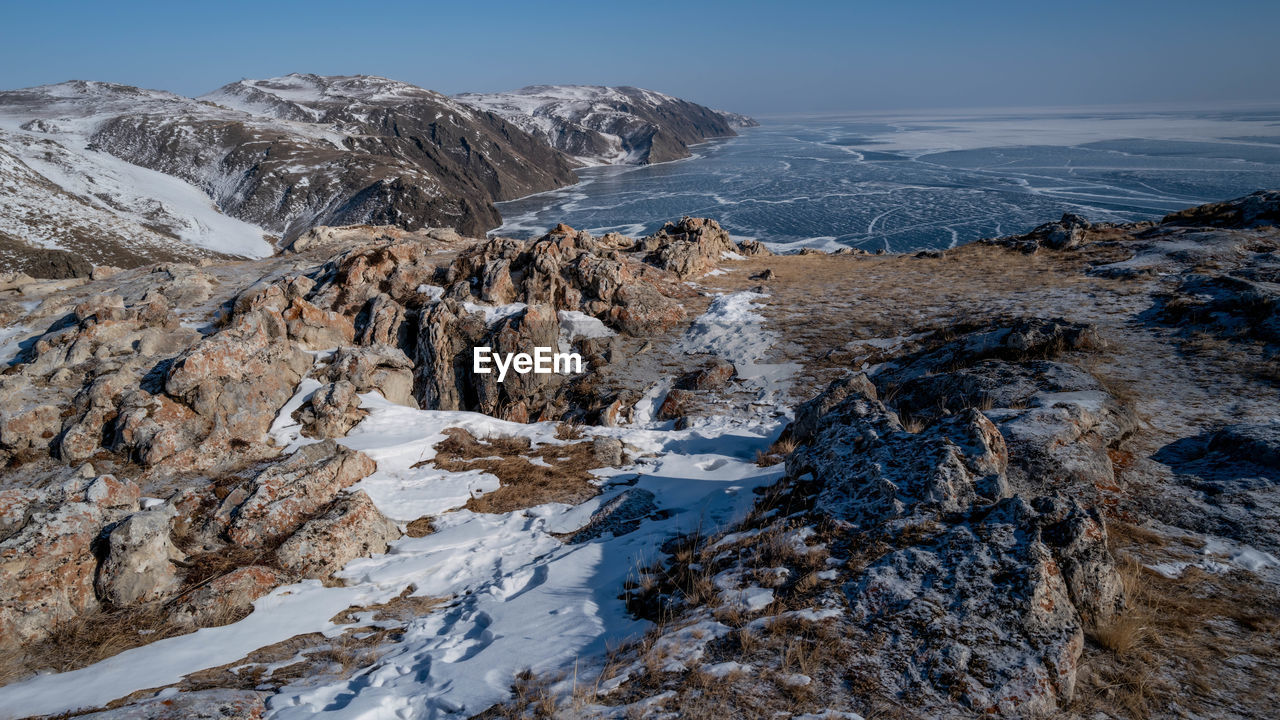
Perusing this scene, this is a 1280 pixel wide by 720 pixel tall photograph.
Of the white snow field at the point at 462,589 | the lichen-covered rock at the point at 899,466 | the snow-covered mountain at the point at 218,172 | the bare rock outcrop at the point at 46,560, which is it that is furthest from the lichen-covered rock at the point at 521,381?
the snow-covered mountain at the point at 218,172

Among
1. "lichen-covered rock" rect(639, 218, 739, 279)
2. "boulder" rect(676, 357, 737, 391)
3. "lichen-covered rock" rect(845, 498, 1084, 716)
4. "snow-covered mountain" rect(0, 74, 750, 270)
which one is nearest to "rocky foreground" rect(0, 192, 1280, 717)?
"lichen-covered rock" rect(845, 498, 1084, 716)

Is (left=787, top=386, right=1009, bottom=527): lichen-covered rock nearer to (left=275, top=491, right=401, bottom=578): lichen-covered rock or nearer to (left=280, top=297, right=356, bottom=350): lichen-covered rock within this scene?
(left=275, top=491, right=401, bottom=578): lichen-covered rock

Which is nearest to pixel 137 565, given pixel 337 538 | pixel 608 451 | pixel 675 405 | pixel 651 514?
pixel 337 538

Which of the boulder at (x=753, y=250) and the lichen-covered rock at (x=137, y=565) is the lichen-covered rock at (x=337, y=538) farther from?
the boulder at (x=753, y=250)

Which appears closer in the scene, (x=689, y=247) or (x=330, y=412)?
(x=330, y=412)

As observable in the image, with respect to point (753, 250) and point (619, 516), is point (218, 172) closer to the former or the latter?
point (753, 250)

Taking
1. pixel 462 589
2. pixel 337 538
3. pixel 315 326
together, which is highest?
pixel 315 326

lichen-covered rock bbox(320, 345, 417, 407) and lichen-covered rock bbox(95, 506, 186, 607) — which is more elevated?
lichen-covered rock bbox(320, 345, 417, 407)
